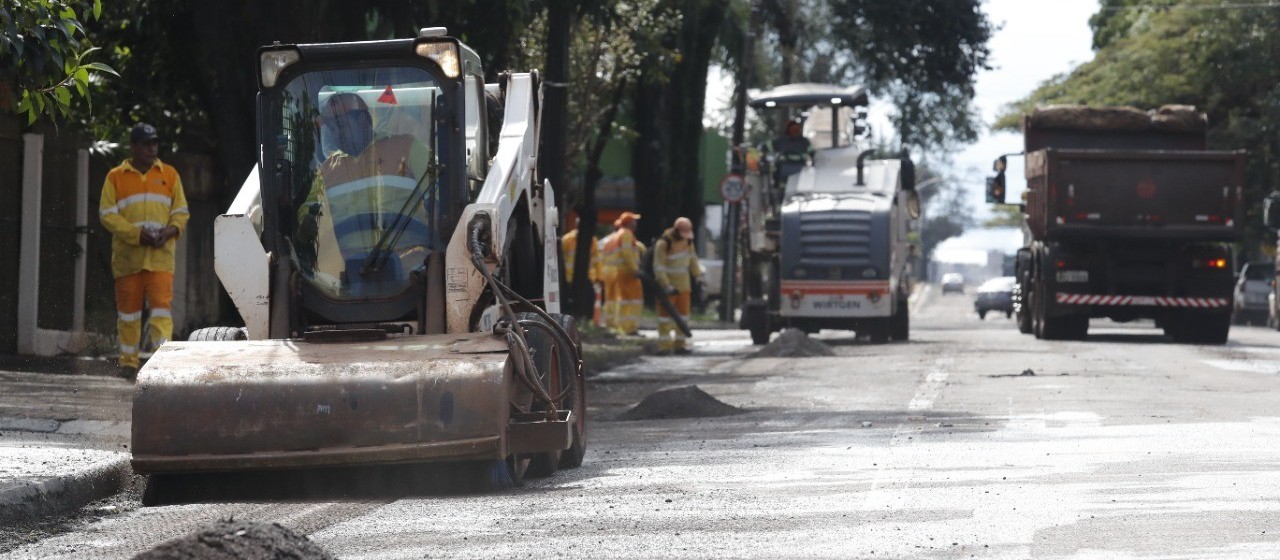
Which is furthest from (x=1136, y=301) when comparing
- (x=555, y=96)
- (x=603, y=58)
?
(x=603, y=58)

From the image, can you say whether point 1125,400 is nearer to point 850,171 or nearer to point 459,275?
point 459,275

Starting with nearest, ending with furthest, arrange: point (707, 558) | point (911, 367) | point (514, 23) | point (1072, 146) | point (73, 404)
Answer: point (707, 558)
point (73, 404)
point (514, 23)
point (911, 367)
point (1072, 146)

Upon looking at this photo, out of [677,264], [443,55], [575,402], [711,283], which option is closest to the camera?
[443,55]

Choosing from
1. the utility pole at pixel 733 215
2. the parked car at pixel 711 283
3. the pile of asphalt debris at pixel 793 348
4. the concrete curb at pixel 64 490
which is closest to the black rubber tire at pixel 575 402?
the concrete curb at pixel 64 490

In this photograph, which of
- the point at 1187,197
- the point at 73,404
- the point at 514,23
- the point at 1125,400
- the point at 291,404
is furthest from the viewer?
the point at 1187,197

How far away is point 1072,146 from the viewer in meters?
26.1

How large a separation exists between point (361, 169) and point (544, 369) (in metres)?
1.36

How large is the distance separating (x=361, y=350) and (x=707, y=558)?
259cm

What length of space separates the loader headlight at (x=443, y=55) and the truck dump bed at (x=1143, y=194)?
15.7 meters

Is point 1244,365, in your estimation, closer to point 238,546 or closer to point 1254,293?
point 238,546

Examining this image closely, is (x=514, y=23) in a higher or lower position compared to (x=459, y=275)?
higher

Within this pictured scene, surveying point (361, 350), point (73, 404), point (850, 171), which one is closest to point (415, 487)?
point (361, 350)

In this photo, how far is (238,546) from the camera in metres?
5.66

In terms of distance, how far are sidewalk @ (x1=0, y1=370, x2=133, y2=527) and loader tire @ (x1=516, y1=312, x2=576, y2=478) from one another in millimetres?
1838
